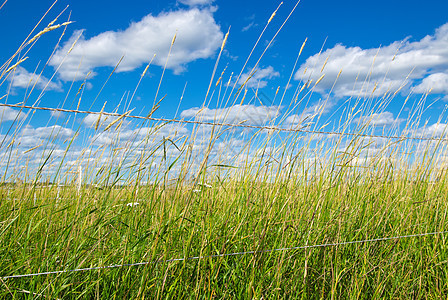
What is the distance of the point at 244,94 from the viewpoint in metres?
2.03

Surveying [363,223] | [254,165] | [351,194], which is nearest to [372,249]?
[363,223]

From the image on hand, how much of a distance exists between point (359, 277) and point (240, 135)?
1.20 metres

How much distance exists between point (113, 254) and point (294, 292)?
84 centimetres

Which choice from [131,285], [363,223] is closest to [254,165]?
[363,223]

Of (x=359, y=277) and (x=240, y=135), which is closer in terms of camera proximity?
(x=359, y=277)

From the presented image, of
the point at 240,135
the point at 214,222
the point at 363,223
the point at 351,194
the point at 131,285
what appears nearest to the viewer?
the point at 131,285

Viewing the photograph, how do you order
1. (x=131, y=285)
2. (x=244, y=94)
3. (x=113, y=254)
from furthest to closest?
(x=244, y=94) < (x=113, y=254) < (x=131, y=285)

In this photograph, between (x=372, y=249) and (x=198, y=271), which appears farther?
(x=372, y=249)

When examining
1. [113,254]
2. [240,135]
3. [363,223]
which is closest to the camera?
[113,254]

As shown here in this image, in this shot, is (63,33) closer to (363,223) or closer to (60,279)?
(60,279)

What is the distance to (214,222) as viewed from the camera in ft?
6.23

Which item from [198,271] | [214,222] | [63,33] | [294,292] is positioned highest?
[63,33]

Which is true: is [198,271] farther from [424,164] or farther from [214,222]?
[424,164]

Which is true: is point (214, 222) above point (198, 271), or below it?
above
